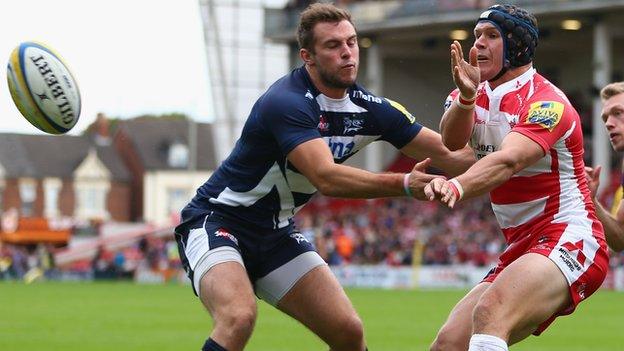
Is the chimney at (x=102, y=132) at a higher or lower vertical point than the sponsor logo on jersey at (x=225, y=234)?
lower

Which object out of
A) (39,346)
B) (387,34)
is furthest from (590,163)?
(39,346)

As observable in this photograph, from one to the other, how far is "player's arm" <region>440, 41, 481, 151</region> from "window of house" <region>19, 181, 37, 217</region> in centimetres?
8035

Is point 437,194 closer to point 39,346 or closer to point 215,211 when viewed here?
point 215,211

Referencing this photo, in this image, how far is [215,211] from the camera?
8.34 meters

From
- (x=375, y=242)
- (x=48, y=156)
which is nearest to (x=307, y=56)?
(x=375, y=242)

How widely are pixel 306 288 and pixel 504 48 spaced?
2.11 meters

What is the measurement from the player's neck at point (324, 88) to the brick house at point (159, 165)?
252 feet

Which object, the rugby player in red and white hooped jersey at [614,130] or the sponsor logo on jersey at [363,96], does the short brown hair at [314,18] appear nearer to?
the sponsor logo on jersey at [363,96]

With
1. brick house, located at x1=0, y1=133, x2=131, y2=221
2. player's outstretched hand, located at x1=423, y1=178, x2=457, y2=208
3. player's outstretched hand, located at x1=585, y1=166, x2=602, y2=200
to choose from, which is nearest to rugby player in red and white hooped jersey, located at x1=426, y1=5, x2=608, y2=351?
player's outstretched hand, located at x1=423, y1=178, x2=457, y2=208

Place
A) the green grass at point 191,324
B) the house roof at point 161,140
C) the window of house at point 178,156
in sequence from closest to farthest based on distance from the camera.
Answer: the green grass at point 191,324, the house roof at point 161,140, the window of house at point 178,156

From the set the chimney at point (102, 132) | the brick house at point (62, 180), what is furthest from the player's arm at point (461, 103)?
the chimney at point (102, 132)

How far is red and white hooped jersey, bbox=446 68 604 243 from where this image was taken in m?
7.31

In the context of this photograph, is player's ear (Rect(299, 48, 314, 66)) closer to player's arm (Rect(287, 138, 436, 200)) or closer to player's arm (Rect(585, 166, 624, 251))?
player's arm (Rect(287, 138, 436, 200))

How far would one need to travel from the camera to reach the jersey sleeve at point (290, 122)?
24.8 ft
